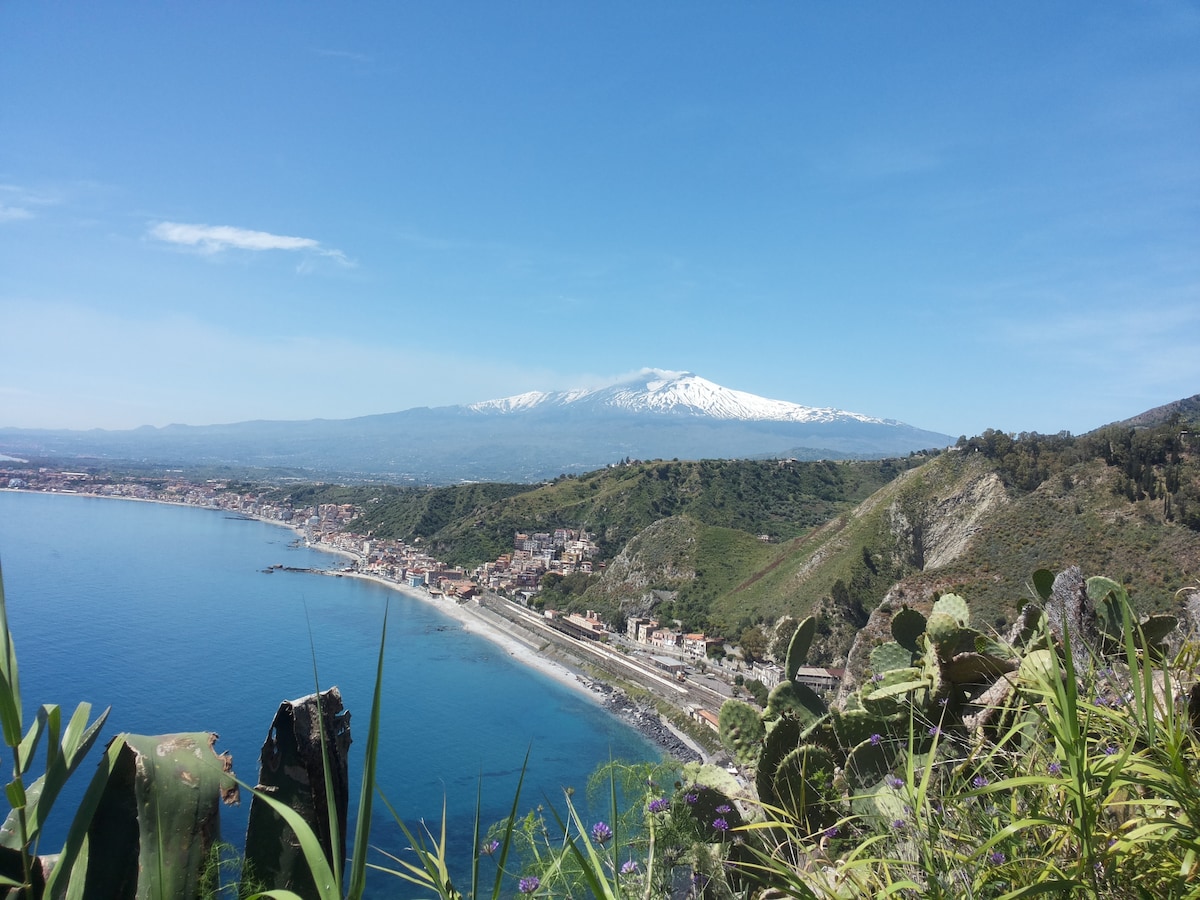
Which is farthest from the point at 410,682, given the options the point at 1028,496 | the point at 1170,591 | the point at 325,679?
the point at 1170,591

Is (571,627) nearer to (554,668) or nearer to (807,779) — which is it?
(554,668)

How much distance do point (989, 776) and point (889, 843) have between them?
1.81ft

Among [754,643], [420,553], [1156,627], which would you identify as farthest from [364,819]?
[420,553]

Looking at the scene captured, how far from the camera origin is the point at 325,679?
103ft

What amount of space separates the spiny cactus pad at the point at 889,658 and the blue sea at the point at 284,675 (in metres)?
13.5

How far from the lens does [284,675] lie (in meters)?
30.7

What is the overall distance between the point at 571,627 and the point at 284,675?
598 inches

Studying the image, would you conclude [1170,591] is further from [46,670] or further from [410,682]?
[46,670]

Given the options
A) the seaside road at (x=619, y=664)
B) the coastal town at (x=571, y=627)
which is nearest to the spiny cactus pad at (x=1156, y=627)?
the coastal town at (x=571, y=627)

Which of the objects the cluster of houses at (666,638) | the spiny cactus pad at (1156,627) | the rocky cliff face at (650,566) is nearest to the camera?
the spiny cactus pad at (1156,627)

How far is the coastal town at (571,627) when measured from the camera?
88.2 feet

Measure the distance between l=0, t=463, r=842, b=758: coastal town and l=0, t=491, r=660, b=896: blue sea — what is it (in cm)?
203

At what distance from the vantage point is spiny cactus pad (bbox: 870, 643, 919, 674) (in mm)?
4327

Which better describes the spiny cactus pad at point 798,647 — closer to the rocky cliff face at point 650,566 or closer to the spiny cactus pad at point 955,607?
the spiny cactus pad at point 955,607
